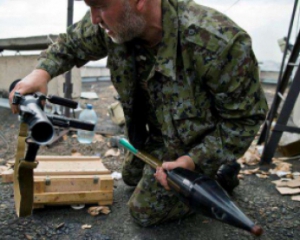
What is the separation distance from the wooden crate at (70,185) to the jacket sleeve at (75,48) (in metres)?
0.71

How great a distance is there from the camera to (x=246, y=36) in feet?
5.89

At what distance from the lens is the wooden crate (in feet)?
7.31

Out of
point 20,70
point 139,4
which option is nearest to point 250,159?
point 139,4

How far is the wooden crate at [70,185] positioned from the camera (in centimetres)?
223

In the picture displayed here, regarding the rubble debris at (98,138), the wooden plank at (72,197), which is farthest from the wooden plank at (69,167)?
the rubble debris at (98,138)

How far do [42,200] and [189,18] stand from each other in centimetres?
148

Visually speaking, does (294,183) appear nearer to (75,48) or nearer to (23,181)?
(75,48)

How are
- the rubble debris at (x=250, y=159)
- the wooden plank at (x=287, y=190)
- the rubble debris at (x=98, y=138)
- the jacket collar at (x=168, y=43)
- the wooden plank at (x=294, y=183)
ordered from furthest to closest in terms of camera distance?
the rubble debris at (x=98, y=138), the rubble debris at (x=250, y=159), the wooden plank at (x=294, y=183), the wooden plank at (x=287, y=190), the jacket collar at (x=168, y=43)

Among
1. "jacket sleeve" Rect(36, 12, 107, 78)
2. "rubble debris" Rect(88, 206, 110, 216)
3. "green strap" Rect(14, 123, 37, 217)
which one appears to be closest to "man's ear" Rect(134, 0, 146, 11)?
"jacket sleeve" Rect(36, 12, 107, 78)

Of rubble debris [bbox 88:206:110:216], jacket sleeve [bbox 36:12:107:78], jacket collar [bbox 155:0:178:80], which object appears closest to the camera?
jacket collar [bbox 155:0:178:80]

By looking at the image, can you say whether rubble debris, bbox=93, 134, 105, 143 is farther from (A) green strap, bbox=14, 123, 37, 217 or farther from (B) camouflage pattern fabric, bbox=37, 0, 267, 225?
(A) green strap, bbox=14, 123, 37, 217

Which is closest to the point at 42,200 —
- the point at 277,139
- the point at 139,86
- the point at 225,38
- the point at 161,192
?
the point at 161,192

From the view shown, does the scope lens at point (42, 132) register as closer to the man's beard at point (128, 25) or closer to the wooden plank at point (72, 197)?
the man's beard at point (128, 25)

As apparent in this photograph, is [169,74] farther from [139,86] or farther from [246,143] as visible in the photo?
[246,143]
